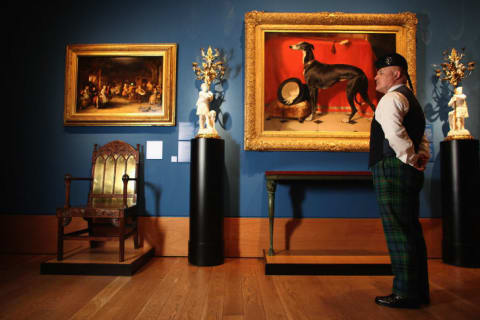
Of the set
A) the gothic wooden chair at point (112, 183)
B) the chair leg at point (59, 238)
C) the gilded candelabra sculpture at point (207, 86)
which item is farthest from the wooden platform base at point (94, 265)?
the gilded candelabra sculpture at point (207, 86)

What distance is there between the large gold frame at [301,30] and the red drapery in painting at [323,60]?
0.35 feet

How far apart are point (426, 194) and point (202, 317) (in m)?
3.16

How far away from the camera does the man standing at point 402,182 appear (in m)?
1.97

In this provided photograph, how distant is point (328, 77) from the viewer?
3689 millimetres

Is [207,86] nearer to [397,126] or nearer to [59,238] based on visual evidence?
[397,126]

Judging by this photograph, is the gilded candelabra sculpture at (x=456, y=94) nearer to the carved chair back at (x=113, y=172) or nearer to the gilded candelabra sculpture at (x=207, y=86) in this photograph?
the gilded candelabra sculpture at (x=207, y=86)

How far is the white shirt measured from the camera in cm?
194

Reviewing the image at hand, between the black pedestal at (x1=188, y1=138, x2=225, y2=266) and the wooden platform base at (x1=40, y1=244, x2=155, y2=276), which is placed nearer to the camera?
the wooden platform base at (x1=40, y1=244, x2=155, y2=276)

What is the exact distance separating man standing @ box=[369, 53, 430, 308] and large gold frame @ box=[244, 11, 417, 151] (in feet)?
4.91

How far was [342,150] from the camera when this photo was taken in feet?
11.8

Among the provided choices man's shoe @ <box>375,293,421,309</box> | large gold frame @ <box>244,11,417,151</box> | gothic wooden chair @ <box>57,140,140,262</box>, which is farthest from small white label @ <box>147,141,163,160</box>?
man's shoe @ <box>375,293,421,309</box>

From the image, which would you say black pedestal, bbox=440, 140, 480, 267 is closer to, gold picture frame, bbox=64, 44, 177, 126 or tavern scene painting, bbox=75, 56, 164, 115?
gold picture frame, bbox=64, 44, 177, 126

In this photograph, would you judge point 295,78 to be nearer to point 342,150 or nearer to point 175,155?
point 342,150

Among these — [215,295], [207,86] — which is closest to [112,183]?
[207,86]
